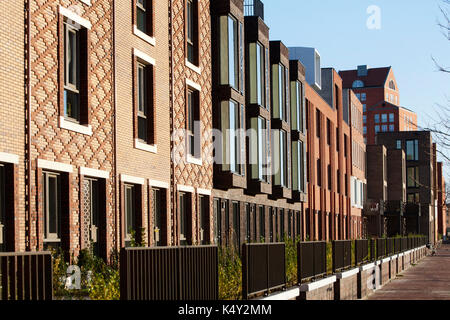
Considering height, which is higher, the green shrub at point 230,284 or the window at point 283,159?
the window at point 283,159

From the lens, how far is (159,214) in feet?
78.3

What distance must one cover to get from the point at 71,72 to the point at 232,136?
11.7 meters

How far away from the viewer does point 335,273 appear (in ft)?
79.5

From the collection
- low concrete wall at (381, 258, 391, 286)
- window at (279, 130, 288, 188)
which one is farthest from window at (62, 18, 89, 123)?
low concrete wall at (381, 258, 391, 286)

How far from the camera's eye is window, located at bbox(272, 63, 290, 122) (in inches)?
1462

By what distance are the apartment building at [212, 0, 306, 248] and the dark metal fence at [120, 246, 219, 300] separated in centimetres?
1171

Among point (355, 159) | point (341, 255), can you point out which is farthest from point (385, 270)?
point (355, 159)

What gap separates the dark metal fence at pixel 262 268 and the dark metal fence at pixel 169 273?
4.07 feet

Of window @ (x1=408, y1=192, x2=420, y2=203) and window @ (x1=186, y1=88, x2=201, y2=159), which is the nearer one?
window @ (x1=186, y1=88, x2=201, y2=159)

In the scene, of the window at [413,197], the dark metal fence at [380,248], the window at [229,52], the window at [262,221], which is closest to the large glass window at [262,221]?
the window at [262,221]

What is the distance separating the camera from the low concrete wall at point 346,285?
938 inches

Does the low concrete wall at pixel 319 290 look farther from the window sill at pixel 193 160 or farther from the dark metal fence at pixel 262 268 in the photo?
the window sill at pixel 193 160

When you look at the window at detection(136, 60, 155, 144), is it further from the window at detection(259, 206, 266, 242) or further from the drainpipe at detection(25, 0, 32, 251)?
the window at detection(259, 206, 266, 242)
